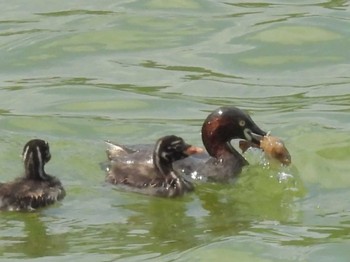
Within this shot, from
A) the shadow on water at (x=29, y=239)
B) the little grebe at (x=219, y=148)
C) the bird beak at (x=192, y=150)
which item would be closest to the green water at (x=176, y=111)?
the shadow on water at (x=29, y=239)

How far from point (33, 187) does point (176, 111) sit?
2.81m

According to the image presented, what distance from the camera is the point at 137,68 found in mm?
14430

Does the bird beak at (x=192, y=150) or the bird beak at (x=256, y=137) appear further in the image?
the bird beak at (x=256, y=137)

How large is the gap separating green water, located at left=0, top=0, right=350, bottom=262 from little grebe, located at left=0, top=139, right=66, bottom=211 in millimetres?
84

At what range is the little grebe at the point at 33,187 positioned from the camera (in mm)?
10508

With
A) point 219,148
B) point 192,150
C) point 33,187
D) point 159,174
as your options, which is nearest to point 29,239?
point 33,187

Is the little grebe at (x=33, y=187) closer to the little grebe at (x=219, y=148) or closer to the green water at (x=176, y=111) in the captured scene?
the green water at (x=176, y=111)

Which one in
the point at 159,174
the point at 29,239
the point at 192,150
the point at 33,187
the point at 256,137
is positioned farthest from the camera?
the point at 256,137

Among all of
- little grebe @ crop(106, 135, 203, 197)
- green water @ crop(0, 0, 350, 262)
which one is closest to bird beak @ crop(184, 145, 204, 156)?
little grebe @ crop(106, 135, 203, 197)

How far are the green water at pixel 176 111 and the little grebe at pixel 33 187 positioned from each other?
0.08 m

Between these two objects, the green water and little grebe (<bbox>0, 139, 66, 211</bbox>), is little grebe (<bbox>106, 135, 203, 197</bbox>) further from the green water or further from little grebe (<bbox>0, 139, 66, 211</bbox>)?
little grebe (<bbox>0, 139, 66, 211</bbox>)

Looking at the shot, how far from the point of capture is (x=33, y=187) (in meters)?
10.6

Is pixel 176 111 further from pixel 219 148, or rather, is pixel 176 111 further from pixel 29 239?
pixel 29 239

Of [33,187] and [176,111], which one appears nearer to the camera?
[33,187]
